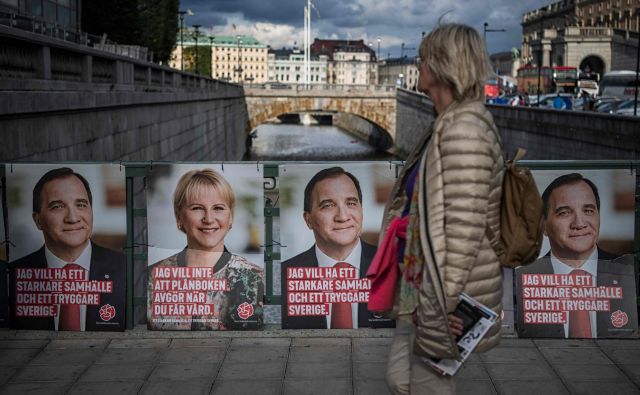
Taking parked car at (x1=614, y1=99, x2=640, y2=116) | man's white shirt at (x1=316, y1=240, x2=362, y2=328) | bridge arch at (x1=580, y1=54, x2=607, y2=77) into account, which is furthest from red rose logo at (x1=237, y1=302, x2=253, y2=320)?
bridge arch at (x1=580, y1=54, x2=607, y2=77)

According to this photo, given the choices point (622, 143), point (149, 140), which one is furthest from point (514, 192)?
point (622, 143)

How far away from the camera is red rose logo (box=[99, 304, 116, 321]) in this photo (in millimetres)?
7125

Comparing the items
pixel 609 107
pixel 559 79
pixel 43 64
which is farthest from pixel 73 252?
pixel 559 79

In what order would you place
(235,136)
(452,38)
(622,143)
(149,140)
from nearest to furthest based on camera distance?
(452,38) → (149,140) → (622,143) → (235,136)

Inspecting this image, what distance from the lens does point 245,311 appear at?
23.4ft

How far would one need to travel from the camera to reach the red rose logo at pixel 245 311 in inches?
281

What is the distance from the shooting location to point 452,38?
3621 mm

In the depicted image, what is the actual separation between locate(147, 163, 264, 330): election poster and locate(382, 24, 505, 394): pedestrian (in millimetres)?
3437

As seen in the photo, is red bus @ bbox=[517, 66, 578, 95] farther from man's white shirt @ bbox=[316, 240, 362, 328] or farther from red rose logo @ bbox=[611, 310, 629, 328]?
man's white shirt @ bbox=[316, 240, 362, 328]

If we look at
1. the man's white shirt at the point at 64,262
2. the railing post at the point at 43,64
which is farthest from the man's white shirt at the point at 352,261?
the railing post at the point at 43,64

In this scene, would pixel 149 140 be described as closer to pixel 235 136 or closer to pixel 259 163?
pixel 259 163

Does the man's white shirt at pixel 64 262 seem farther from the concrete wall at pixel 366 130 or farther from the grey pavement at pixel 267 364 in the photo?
the concrete wall at pixel 366 130

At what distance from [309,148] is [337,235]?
7157cm

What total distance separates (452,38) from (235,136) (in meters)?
52.4
